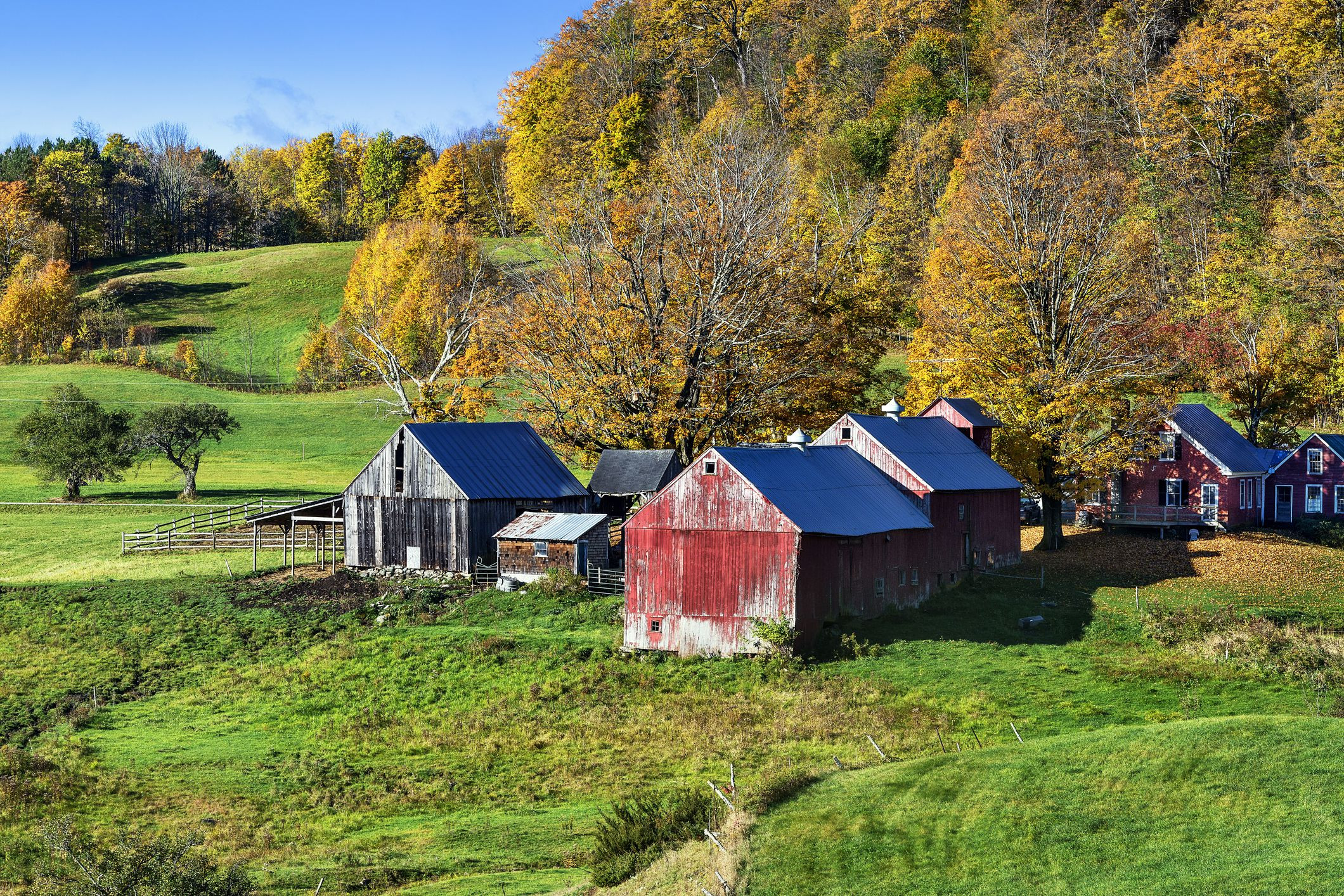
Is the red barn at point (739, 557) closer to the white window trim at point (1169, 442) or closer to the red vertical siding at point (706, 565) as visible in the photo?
the red vertical siding at point (706, 565)

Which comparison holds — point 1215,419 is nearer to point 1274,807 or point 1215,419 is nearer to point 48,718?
point 1274,807

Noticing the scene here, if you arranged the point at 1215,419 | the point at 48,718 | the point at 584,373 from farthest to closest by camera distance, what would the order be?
the point at 1215,419 → the point at 584,373 → the point at 48,718

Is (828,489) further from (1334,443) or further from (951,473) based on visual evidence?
(1334,443)

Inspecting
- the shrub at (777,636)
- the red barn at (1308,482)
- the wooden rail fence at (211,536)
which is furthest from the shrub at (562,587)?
the red barn at (1308,482)

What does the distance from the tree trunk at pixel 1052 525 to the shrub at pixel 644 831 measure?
33560mm

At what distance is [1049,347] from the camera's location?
5444 cm

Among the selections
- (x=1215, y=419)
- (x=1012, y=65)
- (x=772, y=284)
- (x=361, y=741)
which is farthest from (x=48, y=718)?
(x=1012, y=65)

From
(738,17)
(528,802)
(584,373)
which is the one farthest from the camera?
(738,17)

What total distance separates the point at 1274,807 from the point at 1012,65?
9107 centimetres

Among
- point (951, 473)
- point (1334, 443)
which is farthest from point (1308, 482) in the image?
point (951, 473)

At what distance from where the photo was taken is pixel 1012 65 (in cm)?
10262

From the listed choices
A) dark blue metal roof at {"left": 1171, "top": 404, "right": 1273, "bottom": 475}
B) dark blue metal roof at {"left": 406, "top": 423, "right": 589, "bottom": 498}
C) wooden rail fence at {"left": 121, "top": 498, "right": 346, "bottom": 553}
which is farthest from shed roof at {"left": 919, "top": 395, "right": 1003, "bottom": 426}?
wooden rail fence at {"left": 121, "top": 498, "right": 346, "bottom": 553}

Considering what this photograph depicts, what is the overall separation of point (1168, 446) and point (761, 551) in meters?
29.4

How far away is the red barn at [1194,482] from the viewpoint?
189 feet
